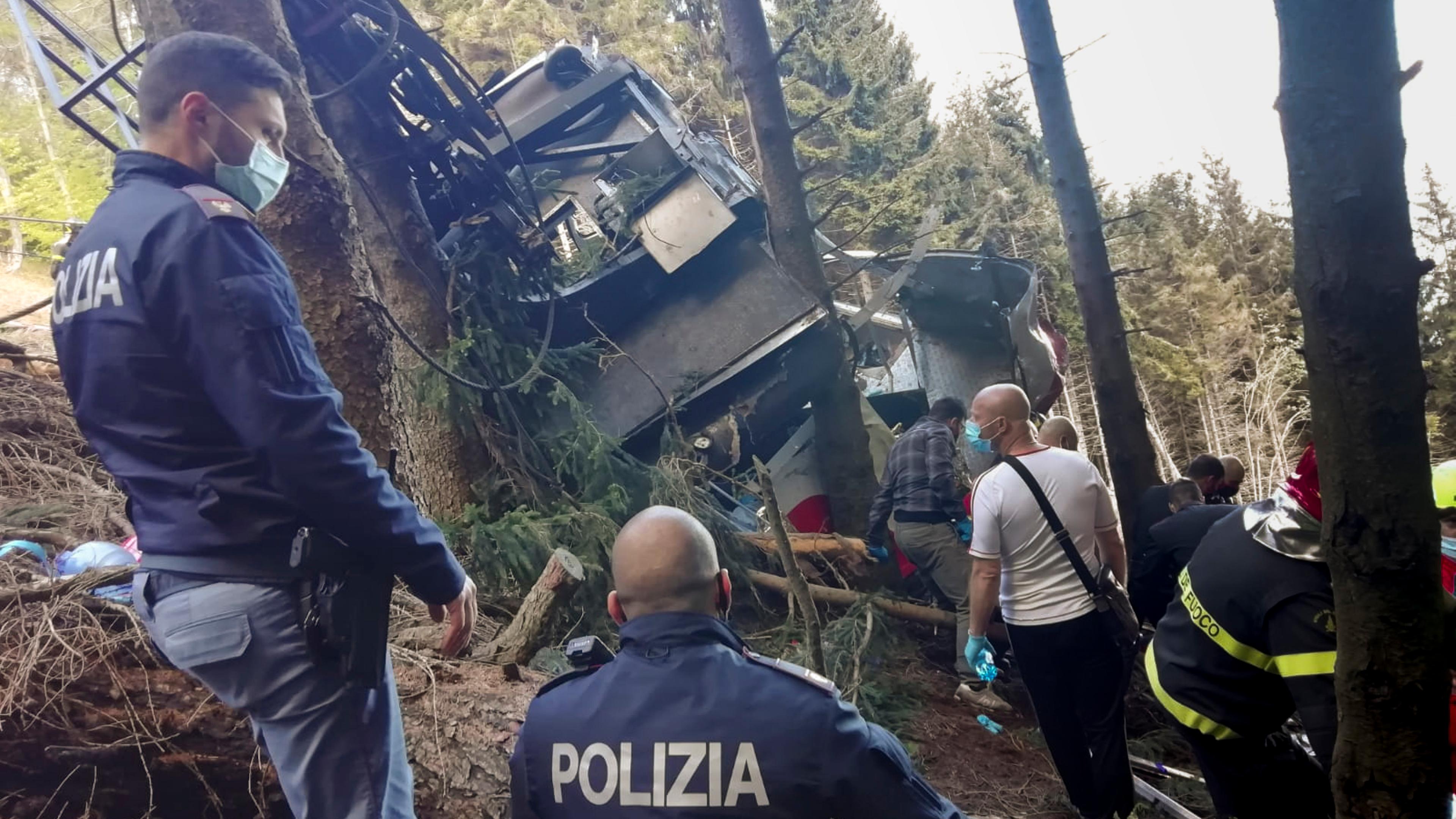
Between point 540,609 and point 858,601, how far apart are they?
10.9ft

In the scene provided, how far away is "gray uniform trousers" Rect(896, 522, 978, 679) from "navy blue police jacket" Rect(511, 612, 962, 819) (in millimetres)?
4534

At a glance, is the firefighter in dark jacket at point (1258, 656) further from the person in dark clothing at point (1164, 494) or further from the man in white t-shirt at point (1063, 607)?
the person in dark clothing at point (1164, 494)

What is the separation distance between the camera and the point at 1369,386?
175cm

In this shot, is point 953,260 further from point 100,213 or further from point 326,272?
point 100,213

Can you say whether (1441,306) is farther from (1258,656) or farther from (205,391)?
(205,391)

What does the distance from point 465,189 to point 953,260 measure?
16.2 ft

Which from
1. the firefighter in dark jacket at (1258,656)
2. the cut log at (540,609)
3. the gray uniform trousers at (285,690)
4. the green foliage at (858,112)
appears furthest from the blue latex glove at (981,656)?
the green foliage at (858,112)

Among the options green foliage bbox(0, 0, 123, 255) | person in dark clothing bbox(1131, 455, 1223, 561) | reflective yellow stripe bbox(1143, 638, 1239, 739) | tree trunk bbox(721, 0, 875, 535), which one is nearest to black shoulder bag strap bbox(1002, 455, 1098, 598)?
reflective yellow stripe bbox(1143, 638, 1239, 739)

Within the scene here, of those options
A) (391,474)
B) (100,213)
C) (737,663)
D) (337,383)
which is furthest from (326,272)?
(737,663)

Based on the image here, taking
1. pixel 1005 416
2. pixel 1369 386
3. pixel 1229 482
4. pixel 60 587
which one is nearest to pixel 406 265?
pixel 60 587

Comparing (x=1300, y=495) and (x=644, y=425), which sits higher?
(x=1300, y=495)

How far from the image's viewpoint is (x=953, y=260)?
362 inches

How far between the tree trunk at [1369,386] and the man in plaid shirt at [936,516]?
4.10m

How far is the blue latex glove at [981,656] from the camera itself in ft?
12.9
